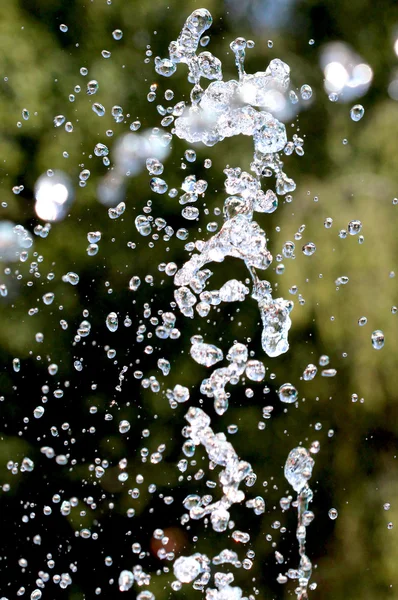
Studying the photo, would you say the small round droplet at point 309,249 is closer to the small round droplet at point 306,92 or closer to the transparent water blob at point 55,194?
the small round droplet at point 306,92

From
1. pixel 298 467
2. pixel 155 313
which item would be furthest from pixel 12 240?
pixel 298 467

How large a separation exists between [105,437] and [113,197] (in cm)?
71

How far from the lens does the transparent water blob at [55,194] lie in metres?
2.24

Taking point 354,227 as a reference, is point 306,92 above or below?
above

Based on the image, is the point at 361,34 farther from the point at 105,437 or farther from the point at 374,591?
the point at 374,591

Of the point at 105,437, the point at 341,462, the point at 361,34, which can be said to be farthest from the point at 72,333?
the point at 361,34

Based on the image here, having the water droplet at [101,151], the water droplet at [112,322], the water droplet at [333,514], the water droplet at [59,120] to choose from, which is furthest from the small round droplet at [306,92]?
the water droplet at [333,514]

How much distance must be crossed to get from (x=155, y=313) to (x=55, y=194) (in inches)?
17.8

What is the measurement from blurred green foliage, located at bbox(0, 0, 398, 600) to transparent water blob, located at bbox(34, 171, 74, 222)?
3 centimetres

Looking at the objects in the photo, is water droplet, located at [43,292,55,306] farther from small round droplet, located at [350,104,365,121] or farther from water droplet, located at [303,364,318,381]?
small round droplet, located at [350,104,365,121]

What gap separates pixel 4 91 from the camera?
2234mm

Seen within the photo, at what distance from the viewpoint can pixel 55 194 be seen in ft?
7.47

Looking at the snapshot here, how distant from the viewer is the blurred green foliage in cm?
219

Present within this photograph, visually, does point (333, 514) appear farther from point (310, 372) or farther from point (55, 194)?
point (55, 194)
